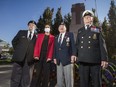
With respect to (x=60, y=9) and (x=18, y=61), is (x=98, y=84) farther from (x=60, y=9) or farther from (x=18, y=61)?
(x=60, y=9)

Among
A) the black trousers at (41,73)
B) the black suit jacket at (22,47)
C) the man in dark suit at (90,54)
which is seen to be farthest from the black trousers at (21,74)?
the man in dark suit at (90,54)

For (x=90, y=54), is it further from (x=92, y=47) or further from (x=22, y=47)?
(x=22, y=47)

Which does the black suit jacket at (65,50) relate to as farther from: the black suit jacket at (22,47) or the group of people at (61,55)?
the black suit jacket at (22,47)

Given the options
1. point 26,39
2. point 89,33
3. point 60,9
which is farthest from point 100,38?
point 60,9

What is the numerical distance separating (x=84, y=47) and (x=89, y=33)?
0.32m

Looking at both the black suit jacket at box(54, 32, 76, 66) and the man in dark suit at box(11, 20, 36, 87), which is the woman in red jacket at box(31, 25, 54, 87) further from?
the black suit jacket at box(54, 32, 76, 66)

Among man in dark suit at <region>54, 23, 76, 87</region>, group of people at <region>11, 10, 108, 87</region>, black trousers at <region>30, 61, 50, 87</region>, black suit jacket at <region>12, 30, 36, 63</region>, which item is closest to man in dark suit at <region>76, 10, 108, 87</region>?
group of people at <region>11, 10, 108, 87</region>

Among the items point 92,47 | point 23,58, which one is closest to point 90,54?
point 92,47

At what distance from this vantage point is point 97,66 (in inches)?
182

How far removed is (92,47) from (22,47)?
207 cm

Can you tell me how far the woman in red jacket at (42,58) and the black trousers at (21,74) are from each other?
1.63 ft

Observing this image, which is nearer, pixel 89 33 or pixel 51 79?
pixel 89 33

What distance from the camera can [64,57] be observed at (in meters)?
5.65

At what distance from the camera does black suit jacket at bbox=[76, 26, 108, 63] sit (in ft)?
15.2
